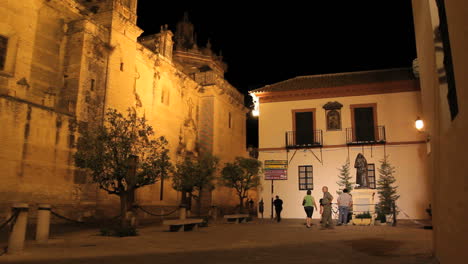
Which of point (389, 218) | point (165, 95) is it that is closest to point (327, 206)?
point (389, 218)

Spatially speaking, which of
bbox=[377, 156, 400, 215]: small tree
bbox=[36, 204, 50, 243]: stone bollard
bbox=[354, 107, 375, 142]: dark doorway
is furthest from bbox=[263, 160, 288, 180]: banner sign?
bbox=[36, 204, 50, 243]: stone bollard

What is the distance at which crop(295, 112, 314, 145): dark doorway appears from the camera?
23.3 metres

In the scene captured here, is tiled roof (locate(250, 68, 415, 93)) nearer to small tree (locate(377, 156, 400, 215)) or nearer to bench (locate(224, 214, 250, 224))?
small tree (locate(377, 156, 400, 215))

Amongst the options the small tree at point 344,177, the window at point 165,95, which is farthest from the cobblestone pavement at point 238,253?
the window at point 165,95

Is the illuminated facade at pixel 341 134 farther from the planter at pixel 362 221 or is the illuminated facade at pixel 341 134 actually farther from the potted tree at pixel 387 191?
the planter at pixel 362 221

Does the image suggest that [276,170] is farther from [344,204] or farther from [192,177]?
[344,204]

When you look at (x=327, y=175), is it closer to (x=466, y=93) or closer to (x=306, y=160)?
(x=306, y=160)

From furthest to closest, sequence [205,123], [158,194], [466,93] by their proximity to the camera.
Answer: [205,123] → [158,194] → [466,93]

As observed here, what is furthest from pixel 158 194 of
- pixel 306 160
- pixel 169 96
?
pixel 306 160

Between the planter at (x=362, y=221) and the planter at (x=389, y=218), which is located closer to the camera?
the planter at (x=362, y=221)

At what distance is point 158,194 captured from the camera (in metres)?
25.4

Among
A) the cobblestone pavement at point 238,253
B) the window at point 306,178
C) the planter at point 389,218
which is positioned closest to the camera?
the cobblestone pavement at point 238,253

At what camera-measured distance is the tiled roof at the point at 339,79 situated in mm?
23891

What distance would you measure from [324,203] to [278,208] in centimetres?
530
